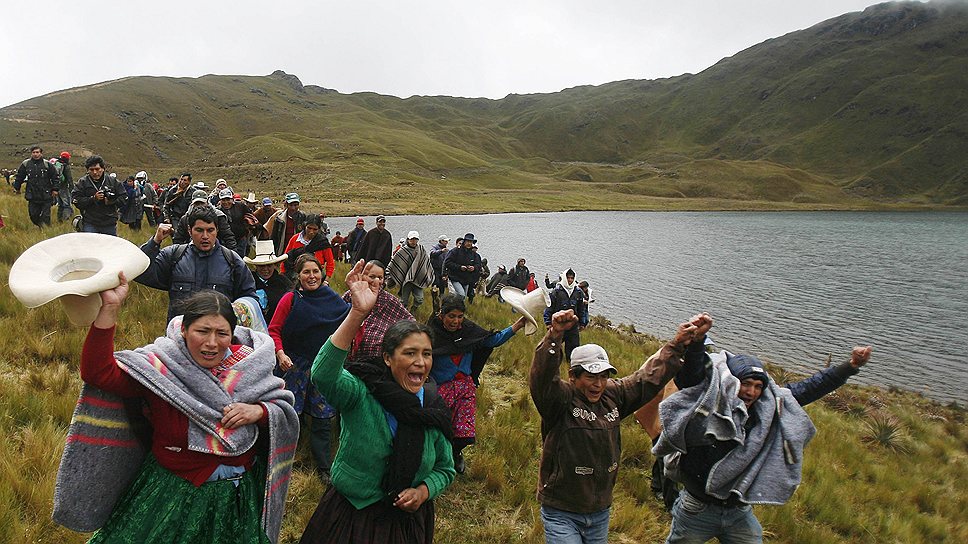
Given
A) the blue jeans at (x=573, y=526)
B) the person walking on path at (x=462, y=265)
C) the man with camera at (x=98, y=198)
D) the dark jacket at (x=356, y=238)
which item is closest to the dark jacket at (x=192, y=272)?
the blue jeans at (x=573, y=526)

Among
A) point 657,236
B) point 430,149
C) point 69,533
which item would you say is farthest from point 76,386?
point 430,149

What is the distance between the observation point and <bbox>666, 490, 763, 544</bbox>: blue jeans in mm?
3467

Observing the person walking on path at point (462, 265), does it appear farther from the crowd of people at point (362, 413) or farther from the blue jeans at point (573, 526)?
the blue jeans at point (573, 526)

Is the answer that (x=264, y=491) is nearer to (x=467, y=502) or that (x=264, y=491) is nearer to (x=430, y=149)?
(x=467, y=502)

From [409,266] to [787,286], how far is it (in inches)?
1000

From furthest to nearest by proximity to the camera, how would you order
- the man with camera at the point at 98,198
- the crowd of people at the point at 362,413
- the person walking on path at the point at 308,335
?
1. the man with camera at the point at 98,198
2. the person walking on path at the point at 308,335
3. the crowd of people at the point at 362,413

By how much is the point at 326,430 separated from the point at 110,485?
91.3 inches

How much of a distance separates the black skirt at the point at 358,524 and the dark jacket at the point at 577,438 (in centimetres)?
113

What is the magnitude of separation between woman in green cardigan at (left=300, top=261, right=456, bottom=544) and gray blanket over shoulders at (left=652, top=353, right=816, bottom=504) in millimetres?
1803

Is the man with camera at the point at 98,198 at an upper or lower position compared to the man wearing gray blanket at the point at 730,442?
upper

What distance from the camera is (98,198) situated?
7.29 meters

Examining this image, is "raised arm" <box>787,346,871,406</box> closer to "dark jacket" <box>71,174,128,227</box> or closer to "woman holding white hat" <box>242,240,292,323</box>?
"woman holding white hat" <box>242,240,292,323</box>

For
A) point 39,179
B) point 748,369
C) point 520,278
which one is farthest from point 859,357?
point 520,278

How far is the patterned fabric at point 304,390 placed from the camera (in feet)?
14.4
